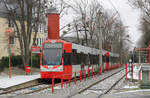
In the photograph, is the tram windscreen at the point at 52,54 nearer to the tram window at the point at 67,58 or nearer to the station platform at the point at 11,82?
the tram window at the point at 67,58

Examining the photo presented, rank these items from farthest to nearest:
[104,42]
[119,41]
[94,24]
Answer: [119,41] → [104,42] → [94,24]

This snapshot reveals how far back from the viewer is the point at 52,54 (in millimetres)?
20172

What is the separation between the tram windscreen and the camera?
65.9 feet

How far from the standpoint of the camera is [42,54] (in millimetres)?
20375

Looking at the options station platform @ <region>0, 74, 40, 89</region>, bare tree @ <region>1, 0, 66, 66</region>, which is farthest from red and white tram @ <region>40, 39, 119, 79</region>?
bare tree @ <region>1, 0, 66, 66</region>

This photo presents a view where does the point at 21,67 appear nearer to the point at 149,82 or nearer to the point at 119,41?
the point at 149,82

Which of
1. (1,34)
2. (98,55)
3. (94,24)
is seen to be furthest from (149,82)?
(1,34)

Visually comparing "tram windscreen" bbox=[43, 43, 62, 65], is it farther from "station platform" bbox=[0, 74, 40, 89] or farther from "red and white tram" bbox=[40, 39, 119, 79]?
"station platform" bbox=[0, 74, 40, 89]

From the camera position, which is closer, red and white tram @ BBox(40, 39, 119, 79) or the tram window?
red and white tram @ BBox(40, 39, 119, 79)

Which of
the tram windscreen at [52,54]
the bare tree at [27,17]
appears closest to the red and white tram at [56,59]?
the tram windscreen at [52,54]

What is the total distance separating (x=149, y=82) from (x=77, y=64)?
9554mm

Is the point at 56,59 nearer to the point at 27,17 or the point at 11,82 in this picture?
the point at 11,82

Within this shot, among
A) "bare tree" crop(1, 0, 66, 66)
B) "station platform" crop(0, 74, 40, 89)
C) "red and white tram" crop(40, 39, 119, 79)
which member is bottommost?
"station platform" crop(0, 74, 40, 89)

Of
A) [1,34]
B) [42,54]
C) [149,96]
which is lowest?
[149,96]
